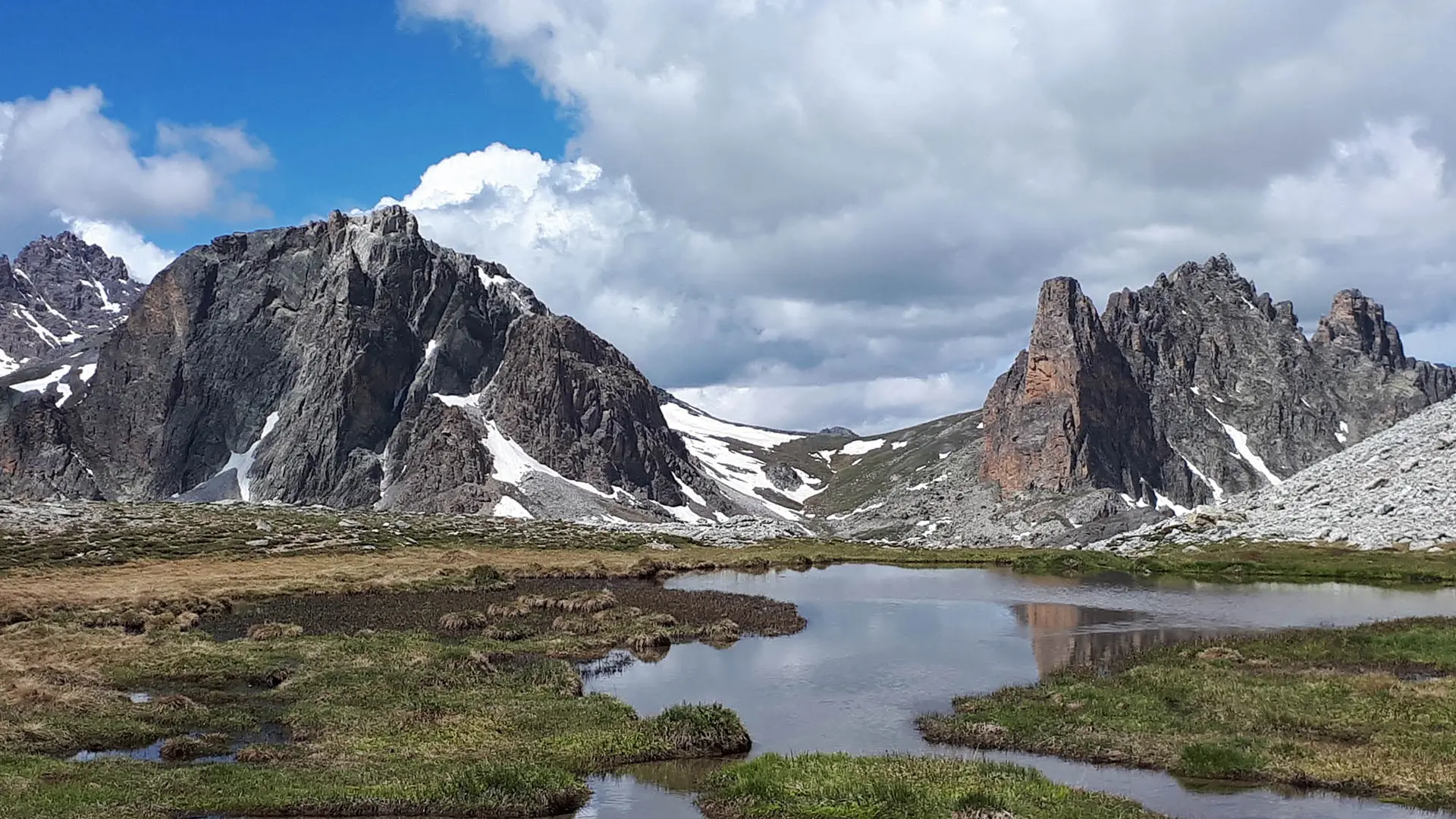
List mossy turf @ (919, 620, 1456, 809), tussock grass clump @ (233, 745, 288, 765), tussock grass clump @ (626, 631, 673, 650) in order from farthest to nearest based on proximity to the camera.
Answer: tussock grass clump @ (626, 631, 673, 650) → tussock grass clump @ (233, 745, 288, 765) → mossy turf @ (919, 620, 1456, 809)

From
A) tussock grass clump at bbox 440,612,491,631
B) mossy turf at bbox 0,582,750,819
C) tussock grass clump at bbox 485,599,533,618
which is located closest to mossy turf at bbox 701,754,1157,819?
mossy turf at bbox 0,582,750,819

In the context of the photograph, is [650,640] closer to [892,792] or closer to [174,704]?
[174,704]

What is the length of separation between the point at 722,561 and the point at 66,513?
8634 cm

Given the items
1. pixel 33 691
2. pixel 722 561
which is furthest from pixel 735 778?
pixel 722 561

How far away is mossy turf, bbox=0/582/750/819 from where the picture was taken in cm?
2622

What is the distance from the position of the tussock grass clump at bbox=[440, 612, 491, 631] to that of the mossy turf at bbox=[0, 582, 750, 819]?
5.02m

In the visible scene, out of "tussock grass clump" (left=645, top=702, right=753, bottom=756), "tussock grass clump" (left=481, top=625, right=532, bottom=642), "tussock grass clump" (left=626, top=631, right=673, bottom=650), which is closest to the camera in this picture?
"tussock grass clump" (left=645, top=702, right=753, bottom=756)

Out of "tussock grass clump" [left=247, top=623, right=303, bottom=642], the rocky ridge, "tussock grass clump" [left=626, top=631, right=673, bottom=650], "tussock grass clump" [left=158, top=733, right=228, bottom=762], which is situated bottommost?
"tussock grass clump" [left=158, top=733, right=228, bottom=762]

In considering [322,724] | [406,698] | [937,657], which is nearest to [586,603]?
[937,657]

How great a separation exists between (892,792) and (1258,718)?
57.2ft

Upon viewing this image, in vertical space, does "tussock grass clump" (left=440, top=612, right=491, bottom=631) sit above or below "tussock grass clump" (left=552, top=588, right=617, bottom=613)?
below

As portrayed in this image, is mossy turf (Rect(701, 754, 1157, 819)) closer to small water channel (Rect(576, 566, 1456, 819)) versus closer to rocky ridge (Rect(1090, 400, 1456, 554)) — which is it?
small water channel (Rect(576, 566, 1456, 819))

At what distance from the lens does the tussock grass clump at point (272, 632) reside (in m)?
55.2

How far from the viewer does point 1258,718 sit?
35.2 metres
